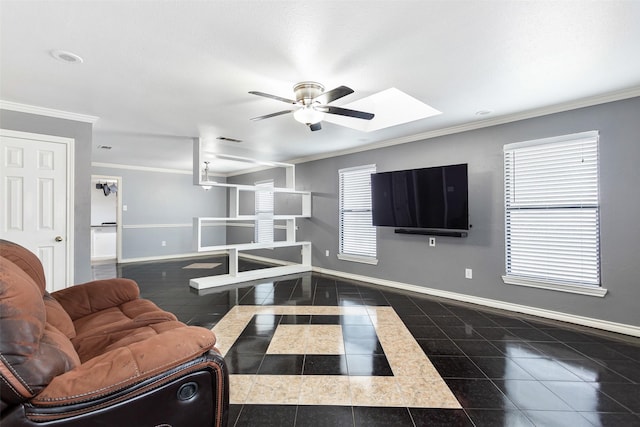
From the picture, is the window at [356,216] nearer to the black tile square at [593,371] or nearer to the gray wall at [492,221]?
the gray wall at [492,221]

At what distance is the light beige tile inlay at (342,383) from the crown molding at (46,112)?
3145 mm

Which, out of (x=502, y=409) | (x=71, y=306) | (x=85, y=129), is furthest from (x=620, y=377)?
(x=85, y=129)

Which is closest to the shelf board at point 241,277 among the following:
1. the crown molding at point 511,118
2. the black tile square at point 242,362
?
the black tile square at point 242,362

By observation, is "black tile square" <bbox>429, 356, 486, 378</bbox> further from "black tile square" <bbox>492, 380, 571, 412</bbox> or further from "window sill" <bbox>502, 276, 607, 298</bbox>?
"window sill" <bbox>502, 276, 607, 298</bbox>

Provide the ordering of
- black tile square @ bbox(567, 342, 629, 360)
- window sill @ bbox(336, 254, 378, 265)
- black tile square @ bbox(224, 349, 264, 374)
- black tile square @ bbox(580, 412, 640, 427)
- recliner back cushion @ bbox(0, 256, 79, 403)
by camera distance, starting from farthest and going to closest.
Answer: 1. window sill @ bbox(336, 254, 378, 265)
2. black tile square @ bbox(567, 342, 629, 360)
3. black tile square @ bbox(224, 349, 264, 374)
4. black tile square @ bbox(580, 412, 640, 427)
5. recliner back cushion @ bbox(0, 256, 79, 403)

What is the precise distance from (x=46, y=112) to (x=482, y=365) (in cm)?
518

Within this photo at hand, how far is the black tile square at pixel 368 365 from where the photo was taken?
7.25ft

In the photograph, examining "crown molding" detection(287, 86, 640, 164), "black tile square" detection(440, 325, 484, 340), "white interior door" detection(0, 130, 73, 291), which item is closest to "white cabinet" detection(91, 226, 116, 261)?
"white interior door" detection(0, 130, 73, 291)

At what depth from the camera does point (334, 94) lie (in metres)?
2.40

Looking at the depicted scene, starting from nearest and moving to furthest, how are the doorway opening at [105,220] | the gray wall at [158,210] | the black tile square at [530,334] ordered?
the black tile square at [530,334] → the doorway opening at [105,220] → the gray wall at [158,210]

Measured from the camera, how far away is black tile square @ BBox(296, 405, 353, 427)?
168cm

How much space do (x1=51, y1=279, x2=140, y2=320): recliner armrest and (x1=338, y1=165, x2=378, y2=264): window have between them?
3.73 metres

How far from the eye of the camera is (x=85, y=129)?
12.0 ft

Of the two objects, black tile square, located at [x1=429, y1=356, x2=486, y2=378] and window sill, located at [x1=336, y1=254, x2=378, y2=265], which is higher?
window sill, located at [x1=336, y1=254, x2=378, y2=265]
